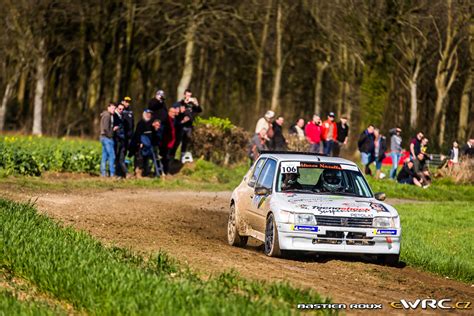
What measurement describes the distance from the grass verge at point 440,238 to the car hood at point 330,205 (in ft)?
3.56

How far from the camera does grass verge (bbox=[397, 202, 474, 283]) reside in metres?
15.6

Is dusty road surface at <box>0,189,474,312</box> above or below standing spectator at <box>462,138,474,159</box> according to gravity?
below

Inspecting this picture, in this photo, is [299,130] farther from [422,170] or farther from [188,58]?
[188,58]

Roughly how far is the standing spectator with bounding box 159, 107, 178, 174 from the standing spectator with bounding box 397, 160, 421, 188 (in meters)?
7.52

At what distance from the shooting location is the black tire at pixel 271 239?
15125mm

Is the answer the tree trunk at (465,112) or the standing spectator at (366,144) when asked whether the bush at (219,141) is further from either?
the tree trunk at (465,112)

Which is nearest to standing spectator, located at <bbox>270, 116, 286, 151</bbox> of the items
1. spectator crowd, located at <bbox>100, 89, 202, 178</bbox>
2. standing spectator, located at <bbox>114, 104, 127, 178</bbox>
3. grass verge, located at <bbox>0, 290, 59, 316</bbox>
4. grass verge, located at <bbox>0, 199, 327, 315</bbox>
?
spectator crowd, located at <bbox>100, 89, 202, 178</bbox>

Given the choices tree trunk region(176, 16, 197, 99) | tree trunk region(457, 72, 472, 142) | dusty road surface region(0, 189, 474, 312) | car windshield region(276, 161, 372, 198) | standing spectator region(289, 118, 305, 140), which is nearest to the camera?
dusty road surface region(0, 189, 474, 312)

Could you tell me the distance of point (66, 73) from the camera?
68.6 metres

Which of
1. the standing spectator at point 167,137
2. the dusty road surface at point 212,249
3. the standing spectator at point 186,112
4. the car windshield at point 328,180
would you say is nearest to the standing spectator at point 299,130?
the standing spectator at point 186,112

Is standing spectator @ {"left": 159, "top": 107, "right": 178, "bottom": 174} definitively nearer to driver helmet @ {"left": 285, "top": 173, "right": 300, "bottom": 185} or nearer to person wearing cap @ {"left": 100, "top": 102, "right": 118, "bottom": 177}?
person wearing cap @ {"left": 100, "top": 102, "right": 118, "bottom": 177}

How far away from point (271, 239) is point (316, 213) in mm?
888

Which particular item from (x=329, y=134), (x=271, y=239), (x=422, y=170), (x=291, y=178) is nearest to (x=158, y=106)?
(x=329, y=134)

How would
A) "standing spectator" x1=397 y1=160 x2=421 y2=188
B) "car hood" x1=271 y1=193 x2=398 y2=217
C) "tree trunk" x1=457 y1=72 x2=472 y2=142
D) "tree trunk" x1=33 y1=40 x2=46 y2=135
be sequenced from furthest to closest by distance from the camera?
"tree trunk" x1=33 y1=40 x2=46 y2=135
"tree trunk" x1=457 y1=72 x2=472 y2=142
"standing spectator" x1=397 y1=160 x2=421 y2=188
"car hood" x1=271 y1=193 x2=398 y2=217
